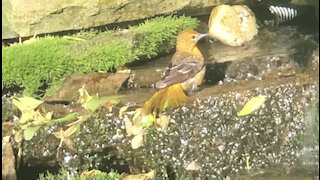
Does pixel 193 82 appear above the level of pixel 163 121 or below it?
above

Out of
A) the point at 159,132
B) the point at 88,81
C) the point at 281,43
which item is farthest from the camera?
the point at 281,43

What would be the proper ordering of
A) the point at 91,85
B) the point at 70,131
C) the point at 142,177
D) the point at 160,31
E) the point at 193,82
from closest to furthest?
1. the point at 142,177
2. the point at 70,131
3. the point at 193,82
4. the point at 91,85
5. the point at 160,31

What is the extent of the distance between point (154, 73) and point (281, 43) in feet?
→ 2.41

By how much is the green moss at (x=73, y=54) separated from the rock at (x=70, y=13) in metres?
0.10

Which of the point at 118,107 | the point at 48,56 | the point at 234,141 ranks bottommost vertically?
the point at 234,141

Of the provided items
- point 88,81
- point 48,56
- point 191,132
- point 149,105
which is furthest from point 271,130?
point 48,56

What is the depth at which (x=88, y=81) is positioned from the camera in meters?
3.41

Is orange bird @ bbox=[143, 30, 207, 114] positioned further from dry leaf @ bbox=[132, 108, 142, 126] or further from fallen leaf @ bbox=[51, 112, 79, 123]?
fallen leaf @ bbox=[51, 112, 79, 123]

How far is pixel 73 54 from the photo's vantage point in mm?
3445

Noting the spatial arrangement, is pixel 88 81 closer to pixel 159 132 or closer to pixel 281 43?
pixel 159 132

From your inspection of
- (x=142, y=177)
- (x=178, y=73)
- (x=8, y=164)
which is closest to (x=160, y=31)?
(x=178, y=73)

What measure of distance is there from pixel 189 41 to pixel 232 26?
17.4 inches

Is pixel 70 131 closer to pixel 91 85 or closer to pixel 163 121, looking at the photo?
pixel 91 85

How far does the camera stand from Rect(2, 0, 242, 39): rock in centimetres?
361
